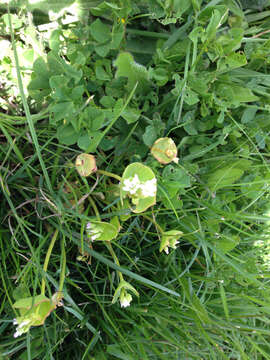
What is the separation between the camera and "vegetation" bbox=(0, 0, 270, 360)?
852 mm

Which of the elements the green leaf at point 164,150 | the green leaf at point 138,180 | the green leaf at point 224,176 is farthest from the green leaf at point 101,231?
the green leaf at point 224,176

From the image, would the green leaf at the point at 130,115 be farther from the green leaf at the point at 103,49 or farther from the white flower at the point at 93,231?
the white flower at the point at 93,231

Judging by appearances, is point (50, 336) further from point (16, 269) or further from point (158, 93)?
point (158, 93)

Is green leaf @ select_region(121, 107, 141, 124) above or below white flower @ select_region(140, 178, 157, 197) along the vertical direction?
above

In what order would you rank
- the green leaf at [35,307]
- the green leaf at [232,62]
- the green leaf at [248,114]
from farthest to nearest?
1. the green leaf at [248,114]
2. the green leaf at [232,62]
3. the green leaf at [35,307]

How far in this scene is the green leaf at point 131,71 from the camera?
828mm

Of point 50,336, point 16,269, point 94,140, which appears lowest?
point 50,336

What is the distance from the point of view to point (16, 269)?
3.15 ft

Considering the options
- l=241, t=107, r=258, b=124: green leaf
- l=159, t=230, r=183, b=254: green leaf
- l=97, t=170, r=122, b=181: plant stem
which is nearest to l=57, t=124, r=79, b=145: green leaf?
l=97, t=170, r=122, b=181: plant stem

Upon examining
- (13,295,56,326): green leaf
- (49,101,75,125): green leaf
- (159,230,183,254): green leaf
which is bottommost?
(13,295,56,326): green leaf

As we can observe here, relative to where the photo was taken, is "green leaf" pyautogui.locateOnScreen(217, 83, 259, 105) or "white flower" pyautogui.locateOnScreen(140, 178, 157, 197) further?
"green leaf" pyautogui.locateOnScreen(217, 83, 259, 105)

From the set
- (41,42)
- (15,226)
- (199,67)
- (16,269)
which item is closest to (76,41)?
(41,42)

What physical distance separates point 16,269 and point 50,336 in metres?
0.23

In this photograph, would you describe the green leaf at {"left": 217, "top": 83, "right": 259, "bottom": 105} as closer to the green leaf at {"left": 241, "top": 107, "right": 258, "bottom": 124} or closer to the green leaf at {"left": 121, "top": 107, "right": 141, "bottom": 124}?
the green leaf at {"left": 241, "top": 107, "right": 258, "bottom": 124}
